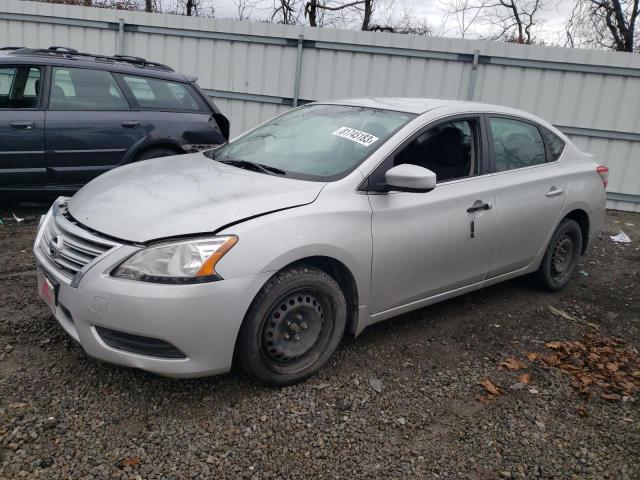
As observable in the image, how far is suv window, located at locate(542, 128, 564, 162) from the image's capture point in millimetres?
4626

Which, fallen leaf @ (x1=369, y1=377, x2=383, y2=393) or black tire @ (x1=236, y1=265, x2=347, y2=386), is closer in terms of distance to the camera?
black tire @ (x1=236, y1=265, x2=347, y2=386)

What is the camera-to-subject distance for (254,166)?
3502 millimetres

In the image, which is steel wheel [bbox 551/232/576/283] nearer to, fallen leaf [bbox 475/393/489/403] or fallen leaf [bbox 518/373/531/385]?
fallen leaf [bbox 518/373/531/385]

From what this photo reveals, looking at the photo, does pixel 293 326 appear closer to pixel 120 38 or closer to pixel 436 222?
pixel 436 222

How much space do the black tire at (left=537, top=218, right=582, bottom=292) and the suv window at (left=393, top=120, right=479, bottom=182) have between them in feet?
4.10

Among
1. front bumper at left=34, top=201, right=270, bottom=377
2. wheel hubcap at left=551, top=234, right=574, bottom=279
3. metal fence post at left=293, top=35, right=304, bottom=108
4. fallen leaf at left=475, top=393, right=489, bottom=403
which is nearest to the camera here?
front bumper at left=34, top=201, right=270, bottom=377

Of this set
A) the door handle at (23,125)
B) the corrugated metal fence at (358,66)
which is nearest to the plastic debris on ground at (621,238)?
the corrugated metal fence at (358,66)

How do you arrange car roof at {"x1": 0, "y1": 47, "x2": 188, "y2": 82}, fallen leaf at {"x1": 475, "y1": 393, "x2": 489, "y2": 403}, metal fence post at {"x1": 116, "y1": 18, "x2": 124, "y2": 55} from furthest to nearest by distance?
metal fence post at {"x1": 116, "y1": 18, "x2": 124, "y2": 55}, car roof at {"x1": 0, "y1": 47, "x2": 188, "y2": 82}, fallen leaf at {"x1": 475, "y1": 393, "x2": 489, "y2": 403}

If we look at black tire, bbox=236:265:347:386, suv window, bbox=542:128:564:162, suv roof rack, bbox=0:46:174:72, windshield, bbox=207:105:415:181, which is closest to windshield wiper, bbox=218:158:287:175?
windshield, bbox=207:105:415:181

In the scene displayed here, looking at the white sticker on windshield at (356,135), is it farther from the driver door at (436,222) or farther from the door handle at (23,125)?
the door handle at (23,125)

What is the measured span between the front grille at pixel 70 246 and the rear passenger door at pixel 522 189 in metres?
2.64

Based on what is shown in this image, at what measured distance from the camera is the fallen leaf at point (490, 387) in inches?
125

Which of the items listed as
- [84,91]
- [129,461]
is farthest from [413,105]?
[84,91]

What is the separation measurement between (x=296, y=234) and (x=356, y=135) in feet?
3.40
